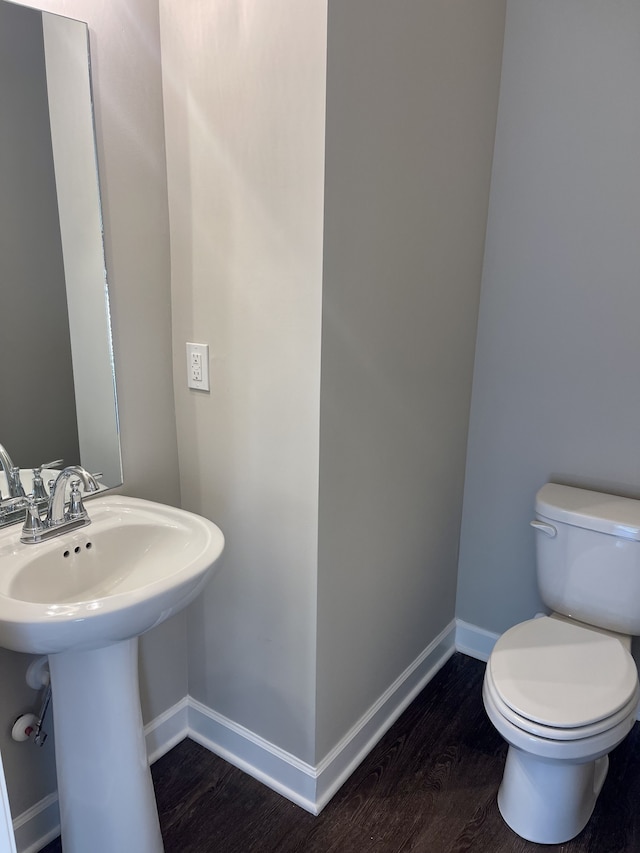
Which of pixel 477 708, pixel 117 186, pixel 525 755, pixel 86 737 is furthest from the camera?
pixel 477 708

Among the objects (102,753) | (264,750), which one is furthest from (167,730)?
(102,753)

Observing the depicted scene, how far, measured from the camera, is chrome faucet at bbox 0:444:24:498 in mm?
1343

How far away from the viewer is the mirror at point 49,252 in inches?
51.1

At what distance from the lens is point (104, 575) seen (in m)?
1.39

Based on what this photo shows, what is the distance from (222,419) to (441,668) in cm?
131

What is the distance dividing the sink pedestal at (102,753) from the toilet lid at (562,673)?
874 millimetres

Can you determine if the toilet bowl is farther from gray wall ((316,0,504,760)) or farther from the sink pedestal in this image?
the sink pedestal

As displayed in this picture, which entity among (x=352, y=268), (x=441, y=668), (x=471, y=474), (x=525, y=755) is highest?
(x=352, y=268)

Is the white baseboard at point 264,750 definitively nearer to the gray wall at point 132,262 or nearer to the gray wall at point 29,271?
the gray wall at point 132,262

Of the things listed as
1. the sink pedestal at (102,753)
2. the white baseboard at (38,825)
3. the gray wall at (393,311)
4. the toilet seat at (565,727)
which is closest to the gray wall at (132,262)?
the white baseboard at (38,825)

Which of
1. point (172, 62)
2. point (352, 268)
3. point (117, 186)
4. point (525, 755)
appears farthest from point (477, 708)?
point (172, 62)

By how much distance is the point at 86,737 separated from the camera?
1312mm

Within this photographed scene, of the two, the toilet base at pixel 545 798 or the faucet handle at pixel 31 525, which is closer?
the faucet handle at pixel 31 525

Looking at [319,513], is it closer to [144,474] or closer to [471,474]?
[144,474]
